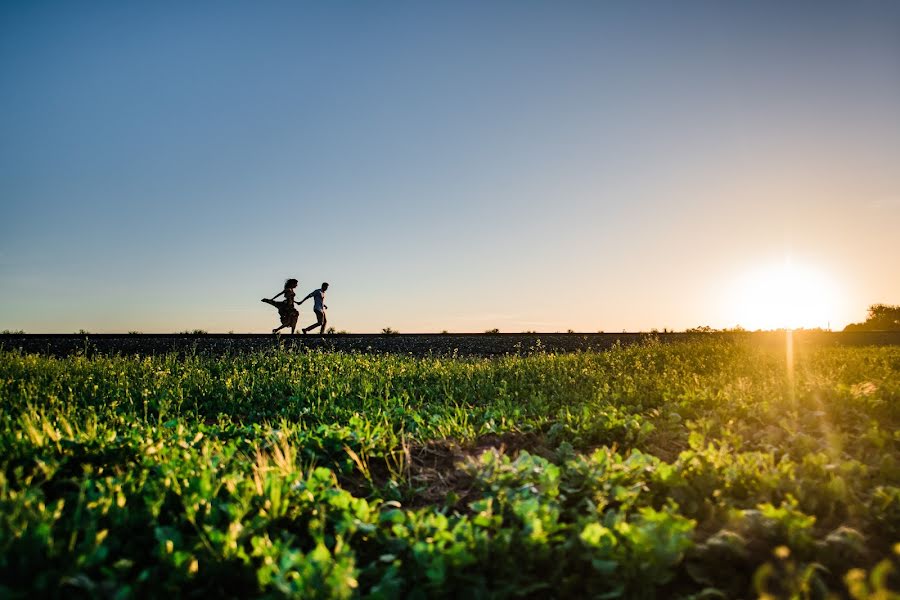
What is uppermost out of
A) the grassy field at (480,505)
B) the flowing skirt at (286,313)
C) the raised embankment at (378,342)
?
the flowing skirt at (286,313)

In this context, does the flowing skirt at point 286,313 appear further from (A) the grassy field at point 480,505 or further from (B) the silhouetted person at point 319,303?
(A) the grassy field at point 480,505

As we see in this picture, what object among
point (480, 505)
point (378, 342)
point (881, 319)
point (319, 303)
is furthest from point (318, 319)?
point (881, 319)

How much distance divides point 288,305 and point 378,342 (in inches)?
131

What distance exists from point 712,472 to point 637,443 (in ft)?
4.09

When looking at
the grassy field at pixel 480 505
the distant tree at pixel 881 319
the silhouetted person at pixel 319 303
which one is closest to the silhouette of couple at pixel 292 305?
the silhouetted person at pixel 319 303

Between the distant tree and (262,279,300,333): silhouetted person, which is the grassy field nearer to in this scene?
(262,279,300,333): silhouetted person

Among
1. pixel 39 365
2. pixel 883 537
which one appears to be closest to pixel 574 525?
pixel 883 537

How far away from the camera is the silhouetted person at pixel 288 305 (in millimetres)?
17766

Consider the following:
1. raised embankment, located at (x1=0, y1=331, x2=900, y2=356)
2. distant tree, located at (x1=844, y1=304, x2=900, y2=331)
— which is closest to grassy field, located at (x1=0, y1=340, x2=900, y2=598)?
raised embankment, located at (x1=0, y1=331, x2=900, y2=356)

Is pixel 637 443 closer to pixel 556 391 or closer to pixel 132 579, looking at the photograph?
pixel 556 391

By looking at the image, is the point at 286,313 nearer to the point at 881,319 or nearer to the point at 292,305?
the point at 292,305

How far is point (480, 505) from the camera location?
10.2 ft

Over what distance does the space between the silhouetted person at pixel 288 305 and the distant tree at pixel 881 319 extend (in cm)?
2286

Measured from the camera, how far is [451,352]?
15.3 meters
